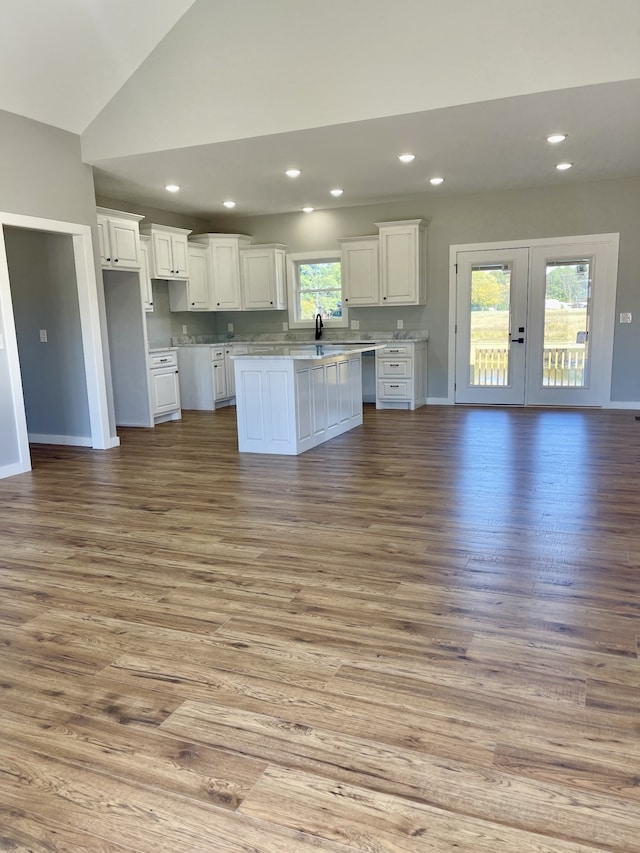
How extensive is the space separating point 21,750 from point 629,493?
393 cm

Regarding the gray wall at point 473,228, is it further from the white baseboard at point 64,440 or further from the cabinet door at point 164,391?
the white baseboard at point 64,440

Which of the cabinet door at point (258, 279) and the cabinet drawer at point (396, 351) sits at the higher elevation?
the cabinet door at point (258, 279)

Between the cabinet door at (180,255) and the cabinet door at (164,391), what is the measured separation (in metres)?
1.41

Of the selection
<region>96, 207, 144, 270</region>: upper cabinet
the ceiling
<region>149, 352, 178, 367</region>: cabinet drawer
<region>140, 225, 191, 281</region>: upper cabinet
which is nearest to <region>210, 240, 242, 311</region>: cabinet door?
<region>140, 225, 191, 281</region>: upper cabinet

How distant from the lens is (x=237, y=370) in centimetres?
581

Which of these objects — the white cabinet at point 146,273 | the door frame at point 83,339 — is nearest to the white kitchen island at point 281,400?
the door frame at point 83,339

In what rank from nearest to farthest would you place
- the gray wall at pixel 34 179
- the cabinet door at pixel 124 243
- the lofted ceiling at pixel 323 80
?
the lofted ceiling at pixel 323 80
the gray wall at pixel 34 179
the cabinet door at pixel 124 243

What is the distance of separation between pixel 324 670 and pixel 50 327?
5340mm

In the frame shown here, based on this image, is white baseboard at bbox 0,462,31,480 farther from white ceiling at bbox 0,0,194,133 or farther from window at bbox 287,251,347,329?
window at bbox 287,251,347,329

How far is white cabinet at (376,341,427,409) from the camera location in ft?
26.8

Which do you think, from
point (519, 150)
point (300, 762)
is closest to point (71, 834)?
point (300, 762)

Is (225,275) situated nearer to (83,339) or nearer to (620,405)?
(83,339)

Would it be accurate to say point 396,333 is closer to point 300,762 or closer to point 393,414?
point 393,414

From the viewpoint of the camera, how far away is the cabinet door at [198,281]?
8.77m
